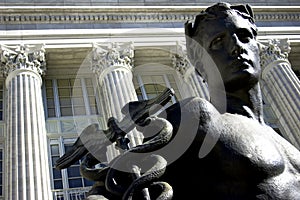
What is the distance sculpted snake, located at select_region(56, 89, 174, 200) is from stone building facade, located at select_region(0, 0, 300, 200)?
12.6 metres

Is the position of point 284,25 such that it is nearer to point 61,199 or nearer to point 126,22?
point 126,22

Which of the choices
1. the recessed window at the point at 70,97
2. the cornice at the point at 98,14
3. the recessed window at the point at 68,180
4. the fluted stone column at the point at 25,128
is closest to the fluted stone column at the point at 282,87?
the cornice at the point at 98,14

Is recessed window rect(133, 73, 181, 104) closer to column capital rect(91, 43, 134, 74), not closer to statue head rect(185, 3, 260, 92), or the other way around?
column capital rect(91, 43, 134, 74)

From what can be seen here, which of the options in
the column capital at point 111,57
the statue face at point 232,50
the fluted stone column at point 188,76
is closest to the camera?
the statue face at point 232,50

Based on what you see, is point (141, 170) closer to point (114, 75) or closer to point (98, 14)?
point (114, 75)

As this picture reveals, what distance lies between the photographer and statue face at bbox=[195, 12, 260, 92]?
9.10ft

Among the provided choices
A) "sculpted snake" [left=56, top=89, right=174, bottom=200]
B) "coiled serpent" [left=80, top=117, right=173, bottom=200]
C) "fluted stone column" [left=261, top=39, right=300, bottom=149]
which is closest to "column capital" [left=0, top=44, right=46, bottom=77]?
"fluted stone column" [left=261, top=39, right=300, bottom=149]

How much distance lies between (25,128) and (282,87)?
9.90 metres

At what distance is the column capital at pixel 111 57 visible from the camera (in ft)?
58.0

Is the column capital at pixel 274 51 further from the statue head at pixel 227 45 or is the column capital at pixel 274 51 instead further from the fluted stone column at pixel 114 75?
the statue head at pixel 227 45

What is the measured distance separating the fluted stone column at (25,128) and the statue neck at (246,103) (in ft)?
34.6

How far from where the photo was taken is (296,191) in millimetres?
2320

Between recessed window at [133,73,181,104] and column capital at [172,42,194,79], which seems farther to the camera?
recessed window at [133,73,181,104]

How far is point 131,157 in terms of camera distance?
7.27ft
